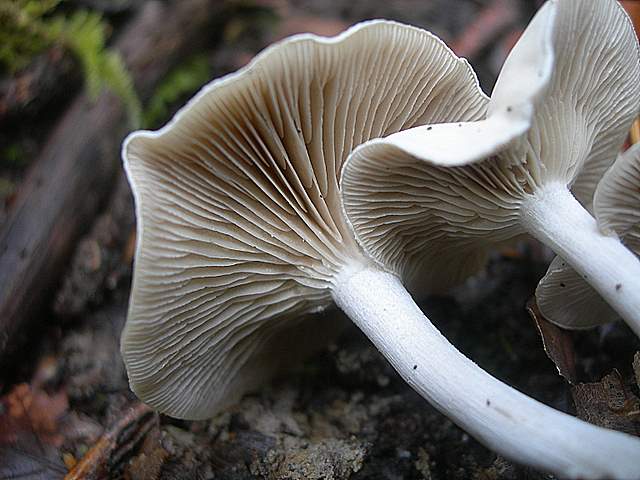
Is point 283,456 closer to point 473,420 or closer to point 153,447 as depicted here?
point 153,447

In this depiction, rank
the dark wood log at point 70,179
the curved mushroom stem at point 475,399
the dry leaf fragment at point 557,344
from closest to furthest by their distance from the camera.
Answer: the curved mushroom stem at point 475,399, the dry leaf fragment at point 557,344, the dark wood log at point 70,179

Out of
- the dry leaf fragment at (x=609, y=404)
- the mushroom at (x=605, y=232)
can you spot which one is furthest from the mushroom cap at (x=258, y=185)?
the dry leaf fragment at (x=609, y=404)

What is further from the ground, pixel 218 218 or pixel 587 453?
pixel 218 218

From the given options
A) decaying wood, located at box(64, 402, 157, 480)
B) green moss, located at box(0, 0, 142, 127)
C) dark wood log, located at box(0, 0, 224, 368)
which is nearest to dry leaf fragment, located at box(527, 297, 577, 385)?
decaying wood, located at box(64, 402, 157, 480)

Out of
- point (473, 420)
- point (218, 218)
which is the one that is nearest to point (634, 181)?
point (473, 420)

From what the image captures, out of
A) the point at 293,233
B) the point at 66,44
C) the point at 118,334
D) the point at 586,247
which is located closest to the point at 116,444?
the point at 118,334

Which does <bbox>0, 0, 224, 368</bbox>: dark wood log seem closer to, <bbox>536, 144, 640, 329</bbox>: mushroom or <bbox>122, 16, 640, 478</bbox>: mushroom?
<bbox>122, 16, 640, 478</bbox>: mushroom

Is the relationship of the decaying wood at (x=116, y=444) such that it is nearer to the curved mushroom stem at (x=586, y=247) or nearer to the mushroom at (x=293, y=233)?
the mushroom at (x=293, y=233)
